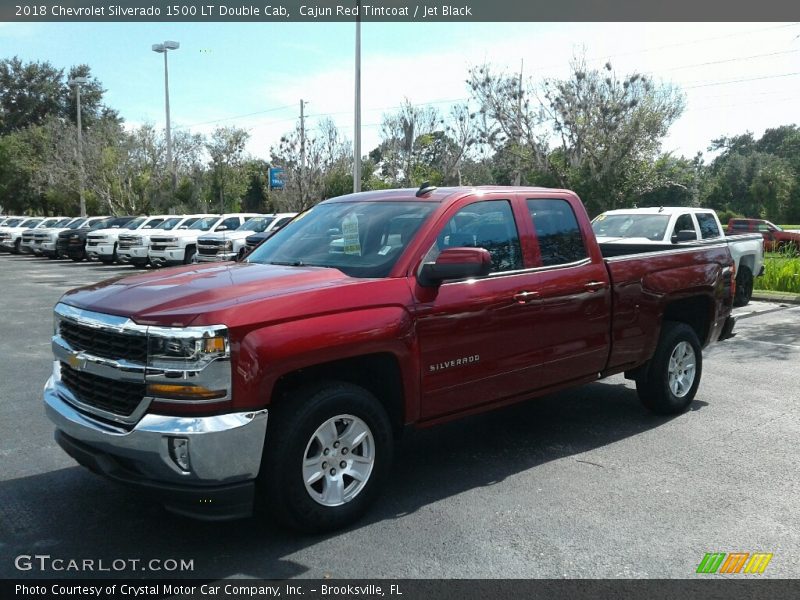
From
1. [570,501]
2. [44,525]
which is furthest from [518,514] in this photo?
[44,525]

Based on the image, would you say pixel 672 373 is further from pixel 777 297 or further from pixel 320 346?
pixel 777 297

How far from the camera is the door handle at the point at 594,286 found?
5.68 meters

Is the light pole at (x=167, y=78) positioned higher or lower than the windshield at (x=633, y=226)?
higher

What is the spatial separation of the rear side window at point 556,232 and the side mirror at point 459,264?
1.10 m

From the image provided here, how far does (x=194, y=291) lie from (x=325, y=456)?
1.17 metres

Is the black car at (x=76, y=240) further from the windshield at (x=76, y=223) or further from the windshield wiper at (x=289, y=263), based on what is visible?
the windshield wiper at (x=289, y=263)

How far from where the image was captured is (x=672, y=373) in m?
6.62

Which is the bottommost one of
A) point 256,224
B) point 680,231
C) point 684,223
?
point 256,224

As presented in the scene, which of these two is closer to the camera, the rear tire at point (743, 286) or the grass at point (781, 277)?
the rear tire at point (743, 286)

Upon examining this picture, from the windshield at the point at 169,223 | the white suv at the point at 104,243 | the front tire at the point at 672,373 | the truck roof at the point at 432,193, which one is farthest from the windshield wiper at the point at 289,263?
the white suv at the point at 104,243

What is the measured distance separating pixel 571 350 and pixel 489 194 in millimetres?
1317

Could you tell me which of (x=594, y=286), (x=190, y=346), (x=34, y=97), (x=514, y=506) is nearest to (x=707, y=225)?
(x=594, y=286)

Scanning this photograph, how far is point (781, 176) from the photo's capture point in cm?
5412

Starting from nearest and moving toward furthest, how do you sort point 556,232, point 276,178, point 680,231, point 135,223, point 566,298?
point 566,298
point 556,232
point 680,231
point 135,223
point 276,178
